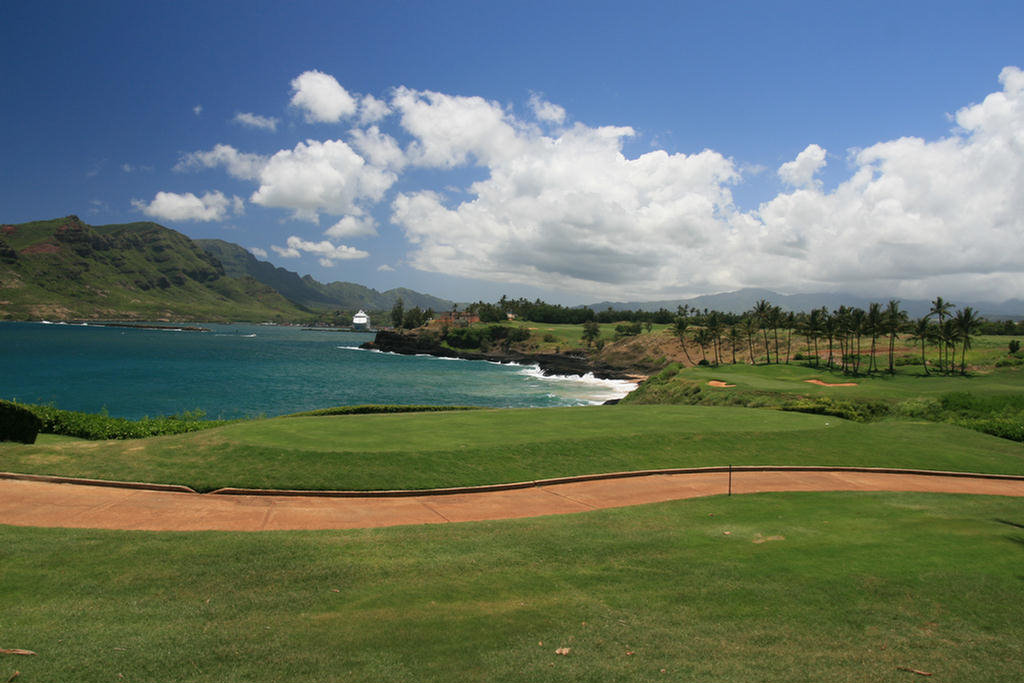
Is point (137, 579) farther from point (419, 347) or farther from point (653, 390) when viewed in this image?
point (419, 347)

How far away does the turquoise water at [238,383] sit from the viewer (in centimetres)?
5416

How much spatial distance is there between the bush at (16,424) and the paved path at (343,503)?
4.29m

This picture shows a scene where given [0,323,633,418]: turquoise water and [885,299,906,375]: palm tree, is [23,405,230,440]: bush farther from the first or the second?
[885,299,906,375]: palm tree

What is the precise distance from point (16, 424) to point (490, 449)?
14818 mm

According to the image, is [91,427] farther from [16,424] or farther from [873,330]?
[873,330]

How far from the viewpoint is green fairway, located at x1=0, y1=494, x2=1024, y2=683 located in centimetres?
606

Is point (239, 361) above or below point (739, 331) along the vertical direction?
below

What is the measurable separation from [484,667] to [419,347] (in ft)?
512

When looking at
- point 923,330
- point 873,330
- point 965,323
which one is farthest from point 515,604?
point 923,330

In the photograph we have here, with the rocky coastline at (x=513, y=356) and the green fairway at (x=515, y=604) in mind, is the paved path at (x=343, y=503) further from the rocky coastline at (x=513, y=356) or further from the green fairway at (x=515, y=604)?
the rocky coastline at (x=513, y=356)

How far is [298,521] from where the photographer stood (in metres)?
11.8

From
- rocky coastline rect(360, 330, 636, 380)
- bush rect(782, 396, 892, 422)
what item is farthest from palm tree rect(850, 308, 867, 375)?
rocky coastline rect(360, 330, 636, 380)

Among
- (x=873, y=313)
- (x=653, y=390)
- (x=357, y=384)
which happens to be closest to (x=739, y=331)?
(x=873, y=313)

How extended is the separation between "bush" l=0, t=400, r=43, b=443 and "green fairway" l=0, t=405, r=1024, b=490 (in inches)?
43.9
